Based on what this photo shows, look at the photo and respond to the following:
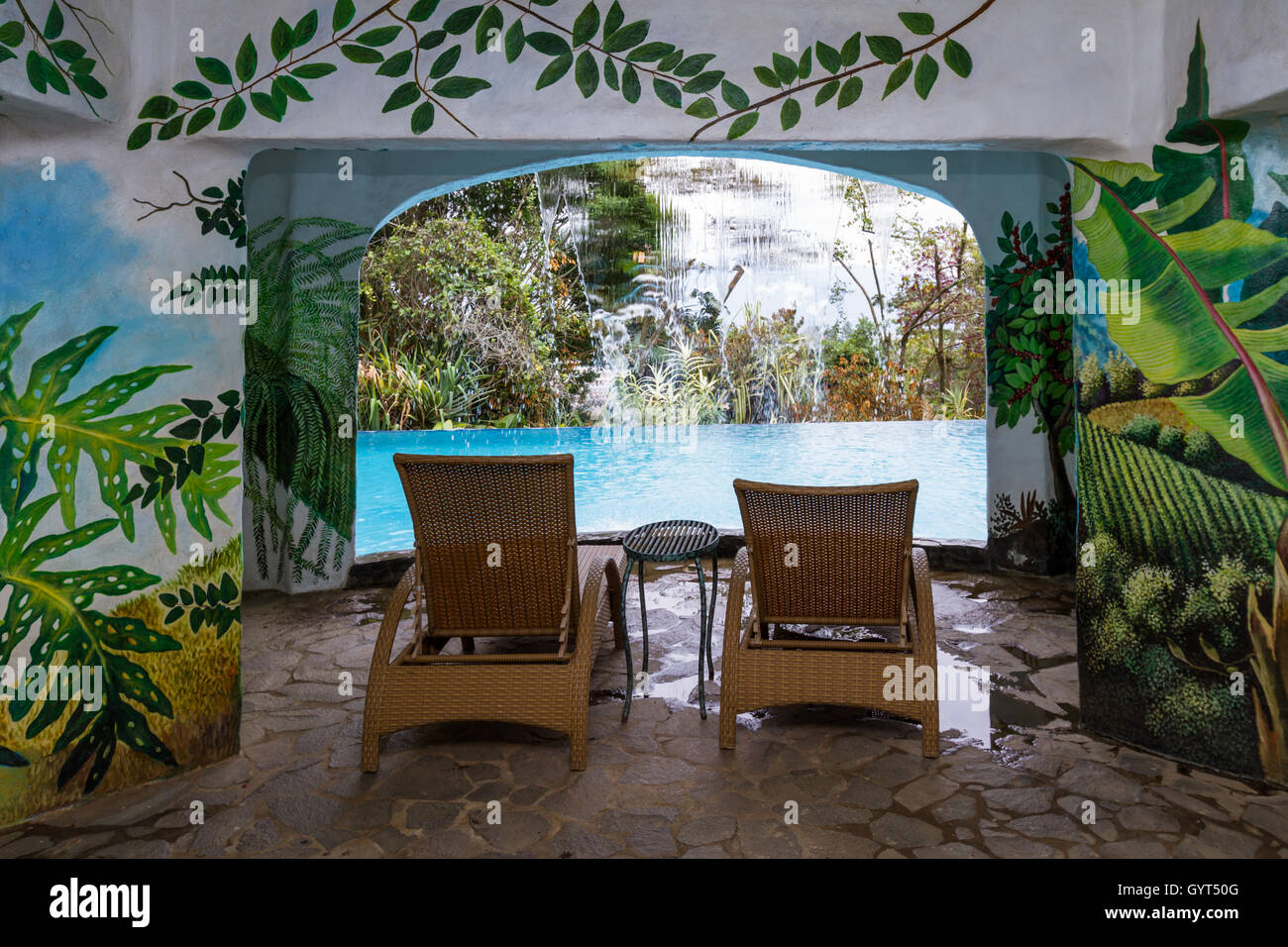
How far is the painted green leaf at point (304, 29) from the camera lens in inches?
106

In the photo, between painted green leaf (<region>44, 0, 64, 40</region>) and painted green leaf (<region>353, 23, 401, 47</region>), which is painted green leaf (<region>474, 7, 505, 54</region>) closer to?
painted green leaf (<region>353, 23, 401, 47</region>)

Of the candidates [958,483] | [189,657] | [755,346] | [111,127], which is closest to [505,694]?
[189,657]

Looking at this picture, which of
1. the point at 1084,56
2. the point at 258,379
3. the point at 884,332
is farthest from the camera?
the point at 884,332

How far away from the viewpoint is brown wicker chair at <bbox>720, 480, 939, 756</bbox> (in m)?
2.83

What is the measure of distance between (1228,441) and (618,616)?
2386 millimetres

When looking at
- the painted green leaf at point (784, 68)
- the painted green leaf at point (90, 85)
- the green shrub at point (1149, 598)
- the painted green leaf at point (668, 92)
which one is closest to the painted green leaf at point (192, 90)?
the painted green leaf at point (90, 85)

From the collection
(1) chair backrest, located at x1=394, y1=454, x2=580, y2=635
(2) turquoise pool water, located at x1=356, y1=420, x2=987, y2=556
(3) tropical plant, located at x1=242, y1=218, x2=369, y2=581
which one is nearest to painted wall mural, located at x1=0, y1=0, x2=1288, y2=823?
(1) chair backrest, located at x1=394, y1=454, x2=580, y2=635

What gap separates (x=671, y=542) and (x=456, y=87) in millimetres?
1849

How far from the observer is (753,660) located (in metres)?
2.91

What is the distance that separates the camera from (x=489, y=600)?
3.00 metres

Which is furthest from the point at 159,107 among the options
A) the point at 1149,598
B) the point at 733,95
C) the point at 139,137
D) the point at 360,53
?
the point at 1149,598
